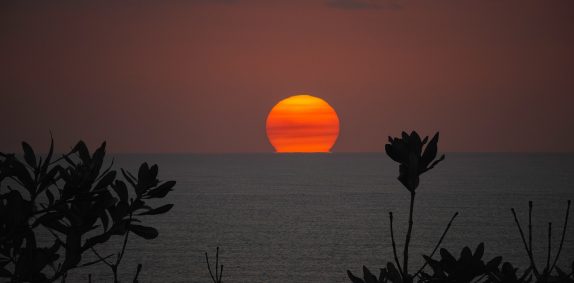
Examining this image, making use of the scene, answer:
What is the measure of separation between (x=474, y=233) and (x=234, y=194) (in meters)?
76.5

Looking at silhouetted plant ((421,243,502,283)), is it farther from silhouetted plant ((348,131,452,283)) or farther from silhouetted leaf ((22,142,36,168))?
silhouetted leaf ((22,142,36,168))

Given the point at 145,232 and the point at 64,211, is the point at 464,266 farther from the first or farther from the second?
the point at 64,211

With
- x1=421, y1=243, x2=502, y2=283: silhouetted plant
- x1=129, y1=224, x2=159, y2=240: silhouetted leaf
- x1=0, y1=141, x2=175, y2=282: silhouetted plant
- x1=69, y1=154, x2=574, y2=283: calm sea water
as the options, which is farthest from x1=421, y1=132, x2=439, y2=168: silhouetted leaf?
x1=69, y1=154, x2=574, y2=283: calm sea water

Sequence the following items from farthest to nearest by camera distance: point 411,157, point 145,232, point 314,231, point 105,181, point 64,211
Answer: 1. point 314,231
2. point 145,232
3. point 105,181
4. point 64,211
5. point 411,157

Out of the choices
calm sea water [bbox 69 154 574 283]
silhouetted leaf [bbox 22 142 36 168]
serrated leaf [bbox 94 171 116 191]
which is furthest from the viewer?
calm sea water [bbox 69 154 574 283]

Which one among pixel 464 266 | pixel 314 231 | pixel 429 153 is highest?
pixel 314 231

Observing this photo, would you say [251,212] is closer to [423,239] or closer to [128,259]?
[423,239]

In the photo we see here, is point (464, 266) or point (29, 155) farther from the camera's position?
point (29, 155)

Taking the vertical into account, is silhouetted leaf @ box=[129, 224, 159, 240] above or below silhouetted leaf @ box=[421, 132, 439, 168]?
below

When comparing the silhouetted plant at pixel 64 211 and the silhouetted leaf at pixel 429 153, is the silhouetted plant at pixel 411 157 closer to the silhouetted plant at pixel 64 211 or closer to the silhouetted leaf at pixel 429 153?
the silhouetted leaf at pixel 429 153

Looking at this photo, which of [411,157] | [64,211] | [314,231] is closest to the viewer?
[411,157]

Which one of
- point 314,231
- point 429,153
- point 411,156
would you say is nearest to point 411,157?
point 411,156

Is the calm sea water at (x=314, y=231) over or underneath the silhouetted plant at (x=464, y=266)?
over

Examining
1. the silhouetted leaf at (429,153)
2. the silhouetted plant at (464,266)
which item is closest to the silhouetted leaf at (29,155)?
the silhouetted leaf at (429,153)
